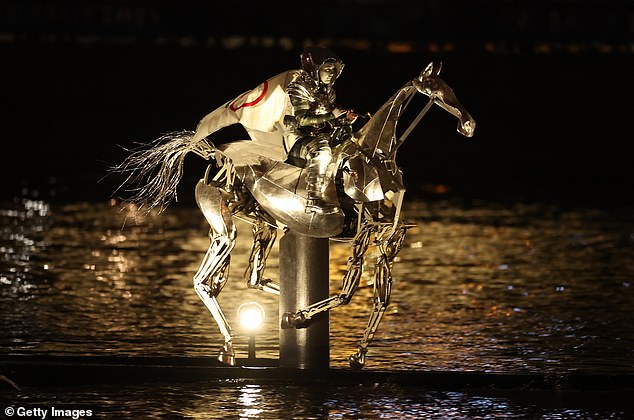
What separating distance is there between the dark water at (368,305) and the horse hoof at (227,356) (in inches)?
5.5

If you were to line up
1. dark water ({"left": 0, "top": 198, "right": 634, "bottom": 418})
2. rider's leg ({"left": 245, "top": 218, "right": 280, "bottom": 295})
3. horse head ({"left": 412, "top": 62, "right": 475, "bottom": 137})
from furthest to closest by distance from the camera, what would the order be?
rider's leg ({"left": 245, "top": 218, "right": 280, "bottom": 295}), dark water ({"left": 0, "top": 198, "right": 634, "bottom": 418}), horse head ({"left": 412, "top": 62, "right": 475, "bottom": 137})

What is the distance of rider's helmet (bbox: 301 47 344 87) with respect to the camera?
1007 cm

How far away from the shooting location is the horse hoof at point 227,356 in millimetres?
10539

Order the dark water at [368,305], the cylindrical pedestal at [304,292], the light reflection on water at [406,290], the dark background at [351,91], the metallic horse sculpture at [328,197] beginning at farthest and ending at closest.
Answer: the dark background at [351,91], the light reflection on water at [406,290], the cylindrical pedestal at [304,292], the dark water at [368,305], the metallic horse sculpture at [328,197]

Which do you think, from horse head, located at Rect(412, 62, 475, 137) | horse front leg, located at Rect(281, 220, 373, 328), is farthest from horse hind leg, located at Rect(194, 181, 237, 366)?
horse head, located at Rect(412, 62, 475, 137)

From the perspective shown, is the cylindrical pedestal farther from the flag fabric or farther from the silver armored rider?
the flag fabric

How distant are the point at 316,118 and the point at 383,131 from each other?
40cm

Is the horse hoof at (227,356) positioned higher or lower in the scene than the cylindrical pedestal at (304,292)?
lower

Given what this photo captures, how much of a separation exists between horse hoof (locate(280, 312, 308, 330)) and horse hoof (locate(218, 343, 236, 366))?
45 centimetres

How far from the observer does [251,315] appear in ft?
34.5

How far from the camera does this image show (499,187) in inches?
942

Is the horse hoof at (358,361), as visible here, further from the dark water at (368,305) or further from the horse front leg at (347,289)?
the horse front leg at (347,289)

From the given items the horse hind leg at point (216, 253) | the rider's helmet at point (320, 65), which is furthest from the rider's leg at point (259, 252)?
the rider's helmet at point (320, 65)

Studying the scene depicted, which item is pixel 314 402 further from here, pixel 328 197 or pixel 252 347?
pixel 328 197
